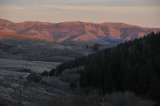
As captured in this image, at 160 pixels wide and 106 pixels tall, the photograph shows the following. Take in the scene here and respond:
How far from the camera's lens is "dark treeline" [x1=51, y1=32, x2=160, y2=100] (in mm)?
34625

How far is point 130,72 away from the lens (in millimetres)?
36625

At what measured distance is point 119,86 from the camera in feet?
126

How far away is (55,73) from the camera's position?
219 ft

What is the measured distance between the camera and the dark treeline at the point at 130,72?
34.6 meters

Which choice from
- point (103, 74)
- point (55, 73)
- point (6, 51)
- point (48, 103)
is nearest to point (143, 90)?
point (103, 74)

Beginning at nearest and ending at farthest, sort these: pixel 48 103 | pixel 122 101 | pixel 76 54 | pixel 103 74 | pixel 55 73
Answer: pixel 48 103 → pixel 122 101 → pixel 103 74 → pixel 55 73 → pixel 76 54

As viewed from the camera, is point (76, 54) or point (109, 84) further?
point (76, 54)

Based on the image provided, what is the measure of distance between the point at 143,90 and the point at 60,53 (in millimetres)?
91490

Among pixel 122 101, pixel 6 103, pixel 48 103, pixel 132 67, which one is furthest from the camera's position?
pixel 132 67

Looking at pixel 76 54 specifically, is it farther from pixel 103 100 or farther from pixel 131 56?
pixel 103 100

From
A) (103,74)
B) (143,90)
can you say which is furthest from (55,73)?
(143,90)

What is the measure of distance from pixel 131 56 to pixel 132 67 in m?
4.02

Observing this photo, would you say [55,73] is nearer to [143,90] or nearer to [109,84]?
[109,84]

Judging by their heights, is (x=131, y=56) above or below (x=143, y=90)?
above
